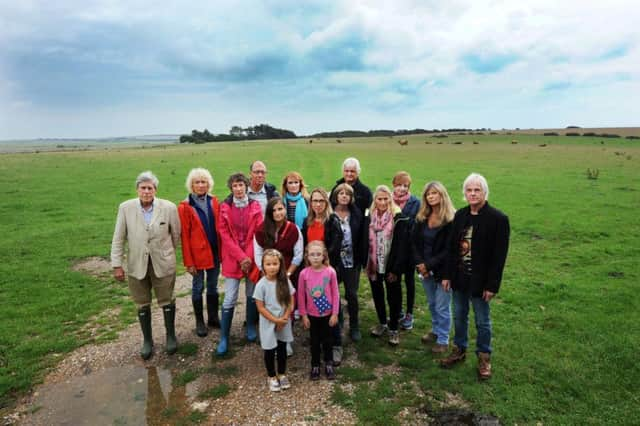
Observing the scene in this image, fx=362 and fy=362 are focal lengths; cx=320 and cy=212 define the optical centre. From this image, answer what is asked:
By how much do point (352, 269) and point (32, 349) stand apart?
18.8ft

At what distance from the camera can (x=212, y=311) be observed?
6953mm

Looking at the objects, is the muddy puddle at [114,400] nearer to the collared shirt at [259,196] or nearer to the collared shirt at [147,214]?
the collared shirt at [147,214]

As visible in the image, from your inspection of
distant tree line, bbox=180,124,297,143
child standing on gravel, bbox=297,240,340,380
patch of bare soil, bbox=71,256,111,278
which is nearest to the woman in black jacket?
child standing on gravel, bbox=297,240,340,380

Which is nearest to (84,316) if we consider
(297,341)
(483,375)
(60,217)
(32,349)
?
(32,349)

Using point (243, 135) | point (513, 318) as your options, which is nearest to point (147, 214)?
point (513, 318)

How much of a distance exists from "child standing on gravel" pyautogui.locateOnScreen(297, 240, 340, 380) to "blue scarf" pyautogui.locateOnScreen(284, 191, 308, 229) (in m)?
1.43

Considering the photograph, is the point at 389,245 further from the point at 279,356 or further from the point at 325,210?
the point at 279,356

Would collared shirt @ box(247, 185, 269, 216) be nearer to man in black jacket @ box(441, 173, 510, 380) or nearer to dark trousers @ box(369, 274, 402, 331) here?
dark trousers @ box(369, 274, 402, 331)

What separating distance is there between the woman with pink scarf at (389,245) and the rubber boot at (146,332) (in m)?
3.83

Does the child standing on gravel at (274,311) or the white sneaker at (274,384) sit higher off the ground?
the child standing on gravel at (274,311)

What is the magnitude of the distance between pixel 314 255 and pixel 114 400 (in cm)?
343

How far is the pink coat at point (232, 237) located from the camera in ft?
19.7

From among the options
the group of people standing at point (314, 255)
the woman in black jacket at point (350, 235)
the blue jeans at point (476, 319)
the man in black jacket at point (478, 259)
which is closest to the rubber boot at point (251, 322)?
the group of people standing at point (314, 255)

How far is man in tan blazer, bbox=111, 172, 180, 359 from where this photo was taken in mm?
5738
